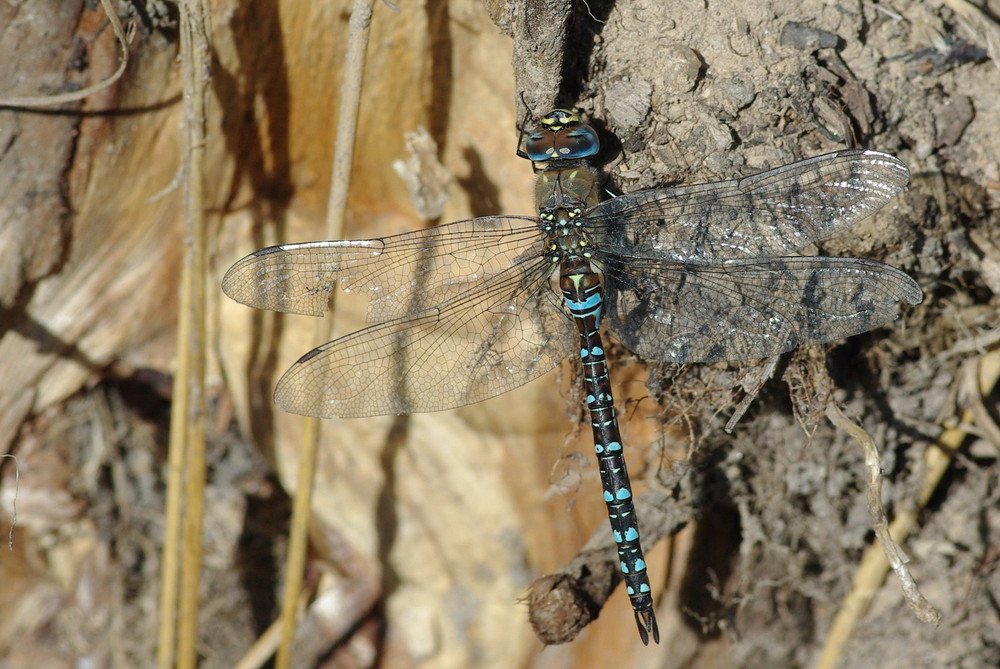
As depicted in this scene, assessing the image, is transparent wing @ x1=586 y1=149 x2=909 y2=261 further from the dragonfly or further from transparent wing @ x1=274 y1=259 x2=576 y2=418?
transparent wing @ x1=274 y1=259 x2=576 y2=418

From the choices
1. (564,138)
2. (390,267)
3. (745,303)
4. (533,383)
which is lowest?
(533,383)

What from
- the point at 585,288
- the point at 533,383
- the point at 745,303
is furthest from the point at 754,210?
the point at 533,383

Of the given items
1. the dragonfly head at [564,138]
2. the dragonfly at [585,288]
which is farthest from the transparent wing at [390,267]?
the dragonfly head at [564,138]

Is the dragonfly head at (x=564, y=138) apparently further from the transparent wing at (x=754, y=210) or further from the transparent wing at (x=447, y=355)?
the transparent wing at (x=447, y=355)

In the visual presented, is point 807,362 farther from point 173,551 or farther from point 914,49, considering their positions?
point 173,551

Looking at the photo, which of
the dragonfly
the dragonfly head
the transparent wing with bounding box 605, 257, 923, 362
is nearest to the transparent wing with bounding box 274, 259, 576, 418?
the dragonfly

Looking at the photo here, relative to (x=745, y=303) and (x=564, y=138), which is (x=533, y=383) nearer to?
(x=745, y=303)
